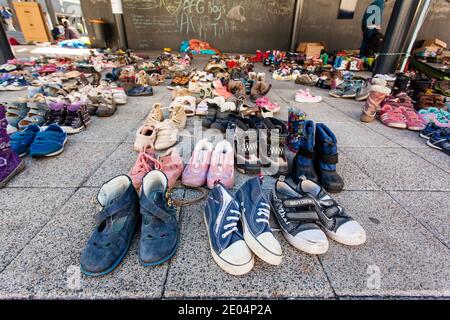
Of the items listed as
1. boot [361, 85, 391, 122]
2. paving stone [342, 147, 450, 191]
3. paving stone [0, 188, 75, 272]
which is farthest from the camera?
boot [361, 85, 391, 122]

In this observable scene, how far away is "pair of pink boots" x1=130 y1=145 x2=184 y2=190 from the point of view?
163cm

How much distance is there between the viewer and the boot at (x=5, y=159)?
1.63 meters

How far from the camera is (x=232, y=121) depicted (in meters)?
2.46

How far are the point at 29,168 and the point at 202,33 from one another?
→ 30.4 ft

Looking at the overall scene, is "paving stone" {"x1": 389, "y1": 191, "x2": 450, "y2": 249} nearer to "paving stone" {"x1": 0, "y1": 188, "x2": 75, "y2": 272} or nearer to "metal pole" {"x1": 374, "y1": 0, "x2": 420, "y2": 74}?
"paving stone" {"x1": 0, "y1": 188, "x2": 75, "y2": 272}

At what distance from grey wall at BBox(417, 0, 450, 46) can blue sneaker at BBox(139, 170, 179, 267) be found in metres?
13.1

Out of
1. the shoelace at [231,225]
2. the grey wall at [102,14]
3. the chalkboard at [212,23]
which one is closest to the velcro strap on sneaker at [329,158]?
the shoelace at [231,225]

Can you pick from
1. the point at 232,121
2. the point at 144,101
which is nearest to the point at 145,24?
the point at 144,101

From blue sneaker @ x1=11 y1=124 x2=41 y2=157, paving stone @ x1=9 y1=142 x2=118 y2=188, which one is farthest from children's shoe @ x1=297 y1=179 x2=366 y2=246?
blue sneaker @ x1=11 y1=124 x2=41 y2=157

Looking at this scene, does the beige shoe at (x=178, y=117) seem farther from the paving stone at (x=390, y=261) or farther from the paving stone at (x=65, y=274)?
the paving stone at (x=390, y=261)

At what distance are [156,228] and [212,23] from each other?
10.0 metres

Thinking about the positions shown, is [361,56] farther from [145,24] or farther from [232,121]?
[145,24]

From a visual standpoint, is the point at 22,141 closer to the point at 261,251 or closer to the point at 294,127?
the point at 261,251

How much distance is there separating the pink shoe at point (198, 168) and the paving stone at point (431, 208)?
1491 millimetres
